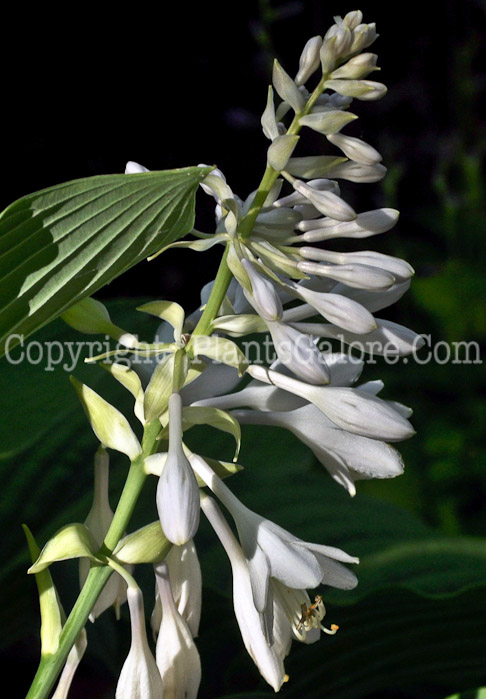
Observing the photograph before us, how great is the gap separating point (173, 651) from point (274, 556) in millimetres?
125

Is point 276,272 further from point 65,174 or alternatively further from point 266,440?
point 65,174

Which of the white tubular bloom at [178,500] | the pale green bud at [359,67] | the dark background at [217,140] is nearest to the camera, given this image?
the white tubular bloom at [178,500]

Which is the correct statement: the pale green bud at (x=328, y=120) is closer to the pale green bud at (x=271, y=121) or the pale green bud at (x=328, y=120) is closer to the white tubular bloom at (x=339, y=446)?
the pale green bud at (x=271, y=121)

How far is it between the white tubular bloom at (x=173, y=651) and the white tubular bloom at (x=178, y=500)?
0.12 metres

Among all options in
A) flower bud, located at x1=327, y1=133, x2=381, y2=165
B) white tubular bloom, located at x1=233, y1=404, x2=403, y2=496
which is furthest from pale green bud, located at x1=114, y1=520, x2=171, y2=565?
flower bud, located at x1=327, y1=133, x2=381, y2=165

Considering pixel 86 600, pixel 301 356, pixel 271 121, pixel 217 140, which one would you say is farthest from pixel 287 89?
pixel 217 140

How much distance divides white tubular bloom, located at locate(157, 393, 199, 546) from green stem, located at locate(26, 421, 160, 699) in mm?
68

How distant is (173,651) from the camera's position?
26.0 inches

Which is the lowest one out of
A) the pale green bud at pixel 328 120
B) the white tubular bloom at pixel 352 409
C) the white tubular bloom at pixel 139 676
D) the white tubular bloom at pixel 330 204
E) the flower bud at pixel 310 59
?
the white tubular bloom at pixel 139 676

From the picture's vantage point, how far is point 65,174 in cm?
205

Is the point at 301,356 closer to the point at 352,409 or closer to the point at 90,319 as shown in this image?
the point at 352,409

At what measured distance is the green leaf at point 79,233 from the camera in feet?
1.90

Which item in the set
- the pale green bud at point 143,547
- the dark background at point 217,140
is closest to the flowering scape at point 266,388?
the pale green bud at point 143,547

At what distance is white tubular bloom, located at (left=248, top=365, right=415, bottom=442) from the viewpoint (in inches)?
25.2
